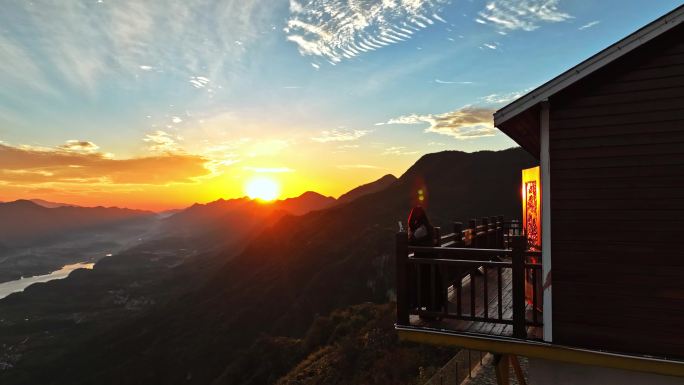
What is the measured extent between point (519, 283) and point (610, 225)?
160cm

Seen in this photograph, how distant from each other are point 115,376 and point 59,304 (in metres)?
117

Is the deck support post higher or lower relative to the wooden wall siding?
lower

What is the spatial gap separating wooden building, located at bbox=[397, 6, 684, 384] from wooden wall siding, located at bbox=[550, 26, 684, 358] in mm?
14

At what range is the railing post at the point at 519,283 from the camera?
6.28 metres

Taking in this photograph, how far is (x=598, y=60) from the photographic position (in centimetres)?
615

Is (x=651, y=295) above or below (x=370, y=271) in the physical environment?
above

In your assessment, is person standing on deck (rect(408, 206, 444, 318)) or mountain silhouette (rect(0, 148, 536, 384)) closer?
person standing on deck (rect(408, 206, 444, 318))

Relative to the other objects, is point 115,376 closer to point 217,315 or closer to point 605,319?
point 217,315

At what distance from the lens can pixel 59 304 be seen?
190m

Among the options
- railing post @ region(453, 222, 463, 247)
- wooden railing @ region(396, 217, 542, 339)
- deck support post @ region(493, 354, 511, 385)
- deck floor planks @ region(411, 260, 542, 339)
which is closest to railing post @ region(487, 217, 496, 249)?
railing post @ region(453, 222, 463, 247)

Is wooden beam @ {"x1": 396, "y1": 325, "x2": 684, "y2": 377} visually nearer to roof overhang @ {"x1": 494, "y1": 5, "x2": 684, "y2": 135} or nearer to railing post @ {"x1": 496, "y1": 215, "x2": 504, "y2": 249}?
roof overhang @ {"x1": 494, "y1": 5, "x2": 684, "y2": 135}

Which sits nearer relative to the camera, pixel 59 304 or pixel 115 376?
pixel 115 376

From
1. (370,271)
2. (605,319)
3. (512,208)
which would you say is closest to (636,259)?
(605,319)

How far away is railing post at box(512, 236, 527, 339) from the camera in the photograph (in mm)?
6277
